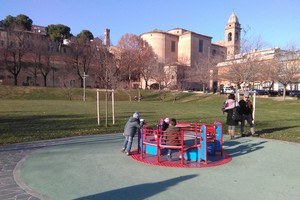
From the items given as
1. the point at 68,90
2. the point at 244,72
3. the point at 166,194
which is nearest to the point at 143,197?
the point at 166,194

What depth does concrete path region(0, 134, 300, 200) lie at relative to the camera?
18.7ft

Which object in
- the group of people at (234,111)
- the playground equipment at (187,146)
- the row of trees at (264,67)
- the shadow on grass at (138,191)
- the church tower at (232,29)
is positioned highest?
the church tower at (232,29)

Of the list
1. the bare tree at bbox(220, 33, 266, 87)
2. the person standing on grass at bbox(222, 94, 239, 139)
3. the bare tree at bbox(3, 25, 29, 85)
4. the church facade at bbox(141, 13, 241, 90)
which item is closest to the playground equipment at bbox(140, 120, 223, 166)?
the person standing on grass at bbox(222, 94, 239, 139)

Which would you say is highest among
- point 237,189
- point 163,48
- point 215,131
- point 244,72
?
point 163,48

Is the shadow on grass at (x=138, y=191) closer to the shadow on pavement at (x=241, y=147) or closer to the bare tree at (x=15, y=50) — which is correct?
the shadow on pavement at (x=241, y=147)

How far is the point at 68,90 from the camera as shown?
188 feet

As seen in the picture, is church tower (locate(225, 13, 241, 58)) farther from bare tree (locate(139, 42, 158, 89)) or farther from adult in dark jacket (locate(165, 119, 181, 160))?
adult in dark jacket (locate(165, 119, 181, 160))

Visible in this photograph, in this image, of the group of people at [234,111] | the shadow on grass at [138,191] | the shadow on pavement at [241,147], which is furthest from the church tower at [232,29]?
the shadow on grass at [138,191]

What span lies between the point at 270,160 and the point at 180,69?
236ft

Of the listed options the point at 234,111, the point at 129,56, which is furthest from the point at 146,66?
the point at 234,111

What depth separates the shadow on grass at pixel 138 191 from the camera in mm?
5508

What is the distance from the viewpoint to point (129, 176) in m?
6.81

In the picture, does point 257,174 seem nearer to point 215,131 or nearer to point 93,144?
point 215,131

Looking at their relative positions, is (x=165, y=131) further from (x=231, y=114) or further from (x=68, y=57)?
(x=68, y=57)
